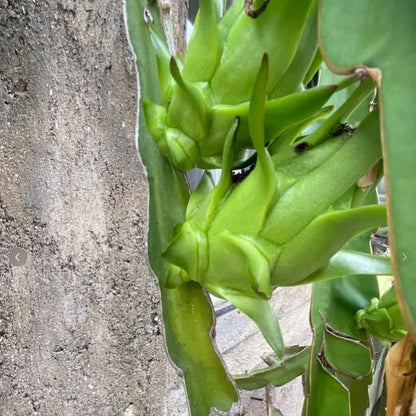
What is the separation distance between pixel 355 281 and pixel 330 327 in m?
0.07

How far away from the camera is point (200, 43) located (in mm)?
348

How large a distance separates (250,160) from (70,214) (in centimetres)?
27

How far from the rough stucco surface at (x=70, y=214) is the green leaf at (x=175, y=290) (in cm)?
16

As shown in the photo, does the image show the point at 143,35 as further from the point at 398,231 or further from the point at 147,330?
the point at 147,330

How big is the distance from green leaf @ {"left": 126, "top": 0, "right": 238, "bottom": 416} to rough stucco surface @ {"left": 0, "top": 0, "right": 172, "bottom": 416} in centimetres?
16

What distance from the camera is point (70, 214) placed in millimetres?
563

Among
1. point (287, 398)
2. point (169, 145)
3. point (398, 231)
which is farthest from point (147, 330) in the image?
point (287, 398)

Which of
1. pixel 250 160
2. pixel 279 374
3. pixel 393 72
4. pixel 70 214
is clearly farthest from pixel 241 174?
pixel 279 374

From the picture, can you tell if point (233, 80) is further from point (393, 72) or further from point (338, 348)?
point (338, 348)

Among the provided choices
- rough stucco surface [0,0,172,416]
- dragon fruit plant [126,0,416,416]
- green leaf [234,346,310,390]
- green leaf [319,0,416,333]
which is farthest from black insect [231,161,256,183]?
green leaf [234,346,310,390]

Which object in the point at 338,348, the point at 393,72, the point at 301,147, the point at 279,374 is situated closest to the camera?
the point at 393,72

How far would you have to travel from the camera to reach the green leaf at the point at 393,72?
0.69 feet

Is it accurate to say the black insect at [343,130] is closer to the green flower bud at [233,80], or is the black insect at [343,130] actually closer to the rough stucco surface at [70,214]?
the green flower bud at [233,80]

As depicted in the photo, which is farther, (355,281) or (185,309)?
(355,281)
